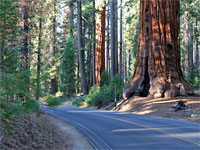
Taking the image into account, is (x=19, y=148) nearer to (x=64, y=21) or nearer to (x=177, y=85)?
(x=177, y=85)

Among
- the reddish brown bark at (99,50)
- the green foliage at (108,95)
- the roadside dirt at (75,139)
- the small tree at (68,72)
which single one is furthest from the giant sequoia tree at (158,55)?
the small tree at (68,72)

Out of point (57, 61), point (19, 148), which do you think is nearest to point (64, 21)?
point (57, 61)

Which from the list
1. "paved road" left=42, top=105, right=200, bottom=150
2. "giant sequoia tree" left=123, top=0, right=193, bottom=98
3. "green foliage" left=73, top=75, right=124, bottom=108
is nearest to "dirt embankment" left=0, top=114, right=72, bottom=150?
"paved road" left=42, top=105, right=200, bottom=150

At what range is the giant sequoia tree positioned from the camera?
24.5 m

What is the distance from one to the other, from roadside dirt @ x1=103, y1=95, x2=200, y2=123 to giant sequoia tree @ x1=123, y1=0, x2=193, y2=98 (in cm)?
90

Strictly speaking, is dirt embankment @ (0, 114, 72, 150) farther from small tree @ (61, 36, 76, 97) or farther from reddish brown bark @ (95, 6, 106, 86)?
small tree @ (61, 36, 76, 97)

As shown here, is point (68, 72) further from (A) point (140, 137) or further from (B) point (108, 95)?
(A) point (140, 137)

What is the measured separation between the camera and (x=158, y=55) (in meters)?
25.4

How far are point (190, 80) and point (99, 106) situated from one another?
495 inches

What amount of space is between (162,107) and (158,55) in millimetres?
5496

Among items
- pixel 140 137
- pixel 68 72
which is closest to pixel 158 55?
pixel 140 137

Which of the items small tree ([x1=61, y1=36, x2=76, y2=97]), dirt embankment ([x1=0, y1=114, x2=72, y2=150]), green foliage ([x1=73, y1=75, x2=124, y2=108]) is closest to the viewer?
dirt embankment ([x1=0, y1=114, x2=72, y2=150])

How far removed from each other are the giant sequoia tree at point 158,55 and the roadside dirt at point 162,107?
0.90 m

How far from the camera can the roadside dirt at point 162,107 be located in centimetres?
1883
